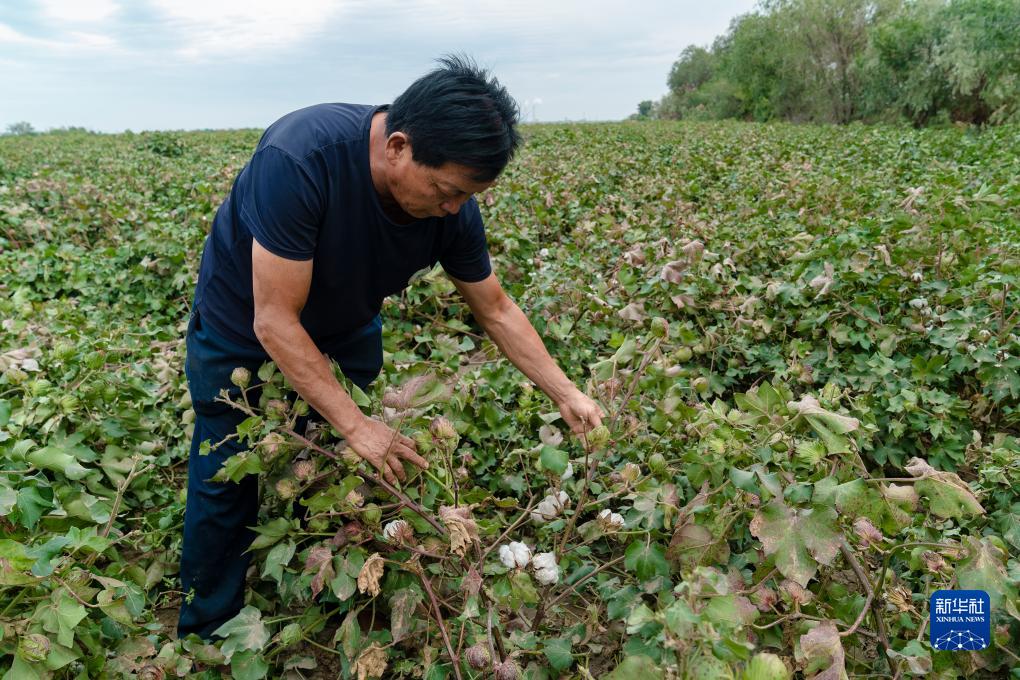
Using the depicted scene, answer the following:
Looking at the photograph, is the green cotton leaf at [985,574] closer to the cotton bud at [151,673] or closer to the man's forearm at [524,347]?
the man's forearm at [524,347]

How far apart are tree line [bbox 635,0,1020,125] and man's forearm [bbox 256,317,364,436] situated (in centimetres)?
2160

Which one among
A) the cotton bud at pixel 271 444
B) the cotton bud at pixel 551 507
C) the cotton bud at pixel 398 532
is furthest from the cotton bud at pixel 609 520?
the cotton bud at pixel 271 444

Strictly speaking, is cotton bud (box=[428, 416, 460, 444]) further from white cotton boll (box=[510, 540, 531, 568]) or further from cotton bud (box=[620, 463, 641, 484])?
cotton bud (box=[620, 463, 641, 484])

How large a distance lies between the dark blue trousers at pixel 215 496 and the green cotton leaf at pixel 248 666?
0.37 metres

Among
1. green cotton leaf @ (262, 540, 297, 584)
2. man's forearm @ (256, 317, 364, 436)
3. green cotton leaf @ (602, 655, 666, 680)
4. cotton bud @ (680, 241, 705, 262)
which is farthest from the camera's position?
cotton bud @ (680, 241, 705, 262)

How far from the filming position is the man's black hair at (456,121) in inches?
61.0

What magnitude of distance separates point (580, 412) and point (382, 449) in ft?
1.95

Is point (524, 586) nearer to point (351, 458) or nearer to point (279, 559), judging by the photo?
point (351, 458)

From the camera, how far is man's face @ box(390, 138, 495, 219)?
5.27ft

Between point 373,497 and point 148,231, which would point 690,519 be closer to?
point 373,497

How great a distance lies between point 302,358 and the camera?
5.44ft

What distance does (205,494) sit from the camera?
205 cm

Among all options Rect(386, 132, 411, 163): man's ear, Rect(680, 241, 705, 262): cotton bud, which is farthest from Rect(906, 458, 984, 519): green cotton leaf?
Rect(680, 241, 705, 262): cotton bud

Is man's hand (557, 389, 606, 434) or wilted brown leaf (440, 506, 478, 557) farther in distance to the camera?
man's hand (557, 389, 606, 434)
